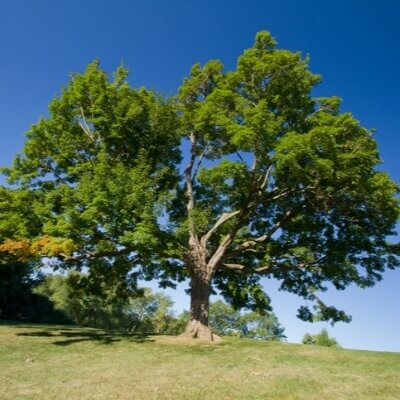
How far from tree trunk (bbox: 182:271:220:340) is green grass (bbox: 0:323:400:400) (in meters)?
1.53

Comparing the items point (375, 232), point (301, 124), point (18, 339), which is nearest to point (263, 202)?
point (301, 124)

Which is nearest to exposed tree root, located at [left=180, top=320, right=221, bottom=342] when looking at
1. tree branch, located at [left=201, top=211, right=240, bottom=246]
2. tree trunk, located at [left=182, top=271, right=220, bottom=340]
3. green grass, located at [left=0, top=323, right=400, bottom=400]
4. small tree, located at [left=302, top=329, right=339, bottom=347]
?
tree trunk, located at [left=182, top=271, right=220, bottom=340]

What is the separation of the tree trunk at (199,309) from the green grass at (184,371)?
1.53 metres

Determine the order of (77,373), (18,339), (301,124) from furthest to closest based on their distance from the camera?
(301,124), (18,339), (77,373)

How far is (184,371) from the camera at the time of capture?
1231cm

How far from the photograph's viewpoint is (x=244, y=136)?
18812 mm

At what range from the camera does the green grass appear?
32.2ft

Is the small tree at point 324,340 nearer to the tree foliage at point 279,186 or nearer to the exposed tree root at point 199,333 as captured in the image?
the tree foliage at point 279,186

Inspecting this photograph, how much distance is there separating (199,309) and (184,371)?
8.29 meters

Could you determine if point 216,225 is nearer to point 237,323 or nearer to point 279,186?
point 279,186

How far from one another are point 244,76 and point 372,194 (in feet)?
29.4

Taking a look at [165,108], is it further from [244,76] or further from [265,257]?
[265,257]

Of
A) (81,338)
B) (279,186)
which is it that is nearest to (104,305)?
(81,338)

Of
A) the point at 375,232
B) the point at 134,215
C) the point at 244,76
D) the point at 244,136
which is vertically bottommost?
the point at 134,215
